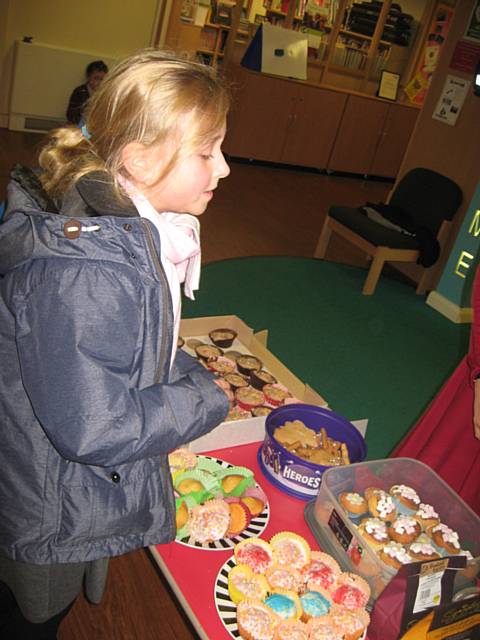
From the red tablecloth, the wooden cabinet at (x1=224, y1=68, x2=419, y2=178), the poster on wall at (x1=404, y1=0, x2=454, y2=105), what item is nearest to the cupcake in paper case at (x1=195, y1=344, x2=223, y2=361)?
the red tablecloth

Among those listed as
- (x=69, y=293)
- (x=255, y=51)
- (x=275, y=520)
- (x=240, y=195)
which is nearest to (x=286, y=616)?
(x=275, y=520)

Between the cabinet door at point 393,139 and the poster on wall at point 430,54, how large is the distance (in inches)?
11.9

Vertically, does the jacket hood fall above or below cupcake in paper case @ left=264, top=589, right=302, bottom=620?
above

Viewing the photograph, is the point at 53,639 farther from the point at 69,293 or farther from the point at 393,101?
the point at 393,101

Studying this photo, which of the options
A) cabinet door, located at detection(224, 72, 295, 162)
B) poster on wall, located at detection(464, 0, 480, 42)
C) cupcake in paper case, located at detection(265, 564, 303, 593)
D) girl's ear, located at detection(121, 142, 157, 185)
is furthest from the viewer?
cabinet door, located at detection(224, 72, 295, 162)

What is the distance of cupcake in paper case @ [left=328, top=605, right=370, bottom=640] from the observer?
42.9 inches

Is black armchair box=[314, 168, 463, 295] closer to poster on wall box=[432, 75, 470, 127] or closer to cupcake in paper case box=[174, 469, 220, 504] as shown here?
poster on wall box=[432, 75, 470, 127]

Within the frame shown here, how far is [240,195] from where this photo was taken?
21.1 feet

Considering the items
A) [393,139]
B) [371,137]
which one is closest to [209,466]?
[371,137]

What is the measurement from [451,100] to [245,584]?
4481mm

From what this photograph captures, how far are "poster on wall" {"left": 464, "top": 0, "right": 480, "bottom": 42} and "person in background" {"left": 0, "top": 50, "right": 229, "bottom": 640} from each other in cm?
414

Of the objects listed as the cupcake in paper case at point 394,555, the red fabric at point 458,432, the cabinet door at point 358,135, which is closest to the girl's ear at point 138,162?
the cupcake in paper case at point 394,555

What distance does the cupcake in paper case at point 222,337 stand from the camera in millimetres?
2084

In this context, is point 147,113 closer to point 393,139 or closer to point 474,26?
point 474,26
